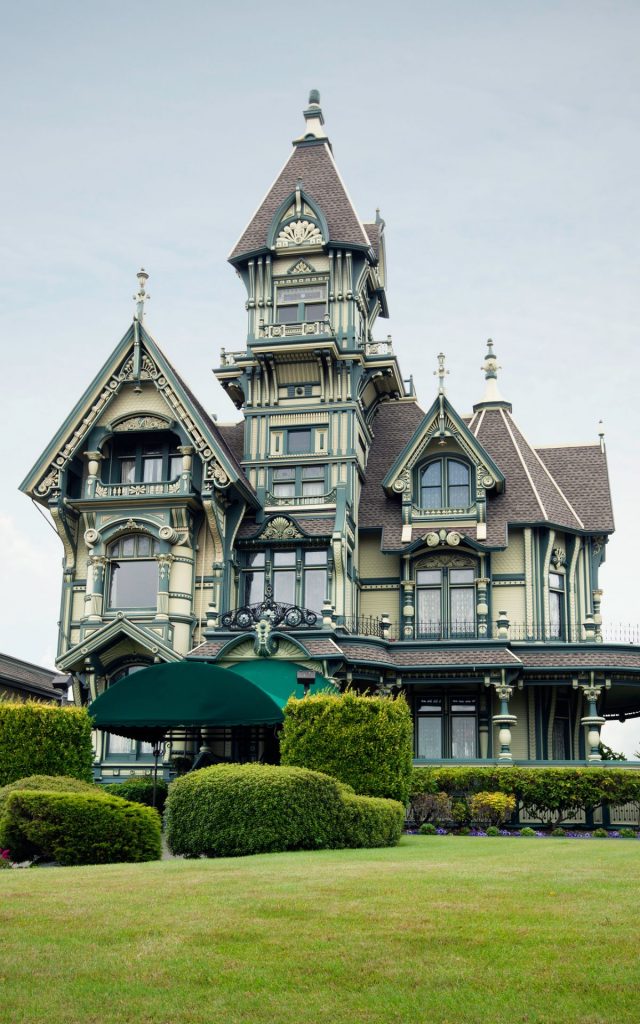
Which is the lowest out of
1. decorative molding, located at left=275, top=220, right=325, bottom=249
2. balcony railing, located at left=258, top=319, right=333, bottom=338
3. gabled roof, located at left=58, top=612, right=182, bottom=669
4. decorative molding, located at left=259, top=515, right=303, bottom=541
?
gabled roof, located at left=58, top=612, right=182, bottom=669

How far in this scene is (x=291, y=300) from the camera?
40.8m

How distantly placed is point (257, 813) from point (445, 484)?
21222 mm

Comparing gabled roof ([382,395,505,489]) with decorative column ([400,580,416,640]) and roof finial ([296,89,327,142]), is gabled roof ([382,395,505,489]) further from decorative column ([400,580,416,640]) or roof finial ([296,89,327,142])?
roof finial ([296,89,327,142])

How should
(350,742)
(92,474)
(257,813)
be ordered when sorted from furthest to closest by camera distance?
1. (92,474)
2. (350,742)
3. (257,813)

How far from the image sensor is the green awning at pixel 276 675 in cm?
3219

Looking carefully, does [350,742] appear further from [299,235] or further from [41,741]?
[299,235]

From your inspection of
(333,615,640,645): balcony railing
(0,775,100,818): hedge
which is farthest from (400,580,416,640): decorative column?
(0,775,100,818): hedge

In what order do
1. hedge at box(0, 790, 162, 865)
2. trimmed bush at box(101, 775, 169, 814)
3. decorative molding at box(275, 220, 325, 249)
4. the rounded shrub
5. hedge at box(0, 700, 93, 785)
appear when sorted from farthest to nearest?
decorative molding at box(275, 220, 325, 249)
trimmed bush at box(101, 775, 169, 814)
hedge at box(0, 700, 93, 785)
the rounded shrub
hedge at box(0, 790, 162, 865)

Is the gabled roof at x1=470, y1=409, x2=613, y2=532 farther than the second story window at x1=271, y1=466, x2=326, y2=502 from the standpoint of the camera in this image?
No

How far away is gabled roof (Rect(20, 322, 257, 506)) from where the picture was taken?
37.5 metres

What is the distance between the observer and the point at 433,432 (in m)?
38.8

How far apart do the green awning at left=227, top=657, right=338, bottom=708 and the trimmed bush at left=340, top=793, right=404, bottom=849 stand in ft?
32.3

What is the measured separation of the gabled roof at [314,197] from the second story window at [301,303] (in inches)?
73.1

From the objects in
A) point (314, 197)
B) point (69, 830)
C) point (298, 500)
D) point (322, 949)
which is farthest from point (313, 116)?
point (322, 949)
